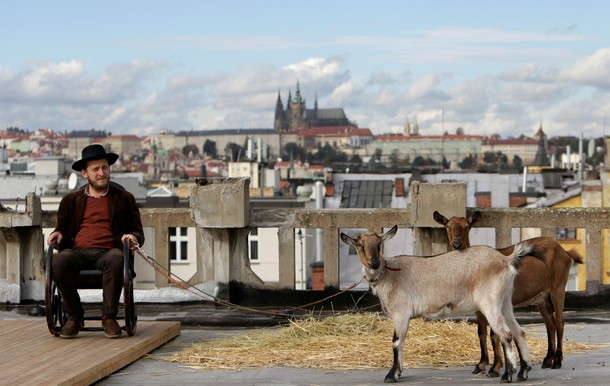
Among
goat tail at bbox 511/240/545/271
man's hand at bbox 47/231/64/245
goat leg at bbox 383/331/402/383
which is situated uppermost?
man's hand at bbox 47/231/64/245

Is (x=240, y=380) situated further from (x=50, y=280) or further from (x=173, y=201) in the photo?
(x=173, y=201)

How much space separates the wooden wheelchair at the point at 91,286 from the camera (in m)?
10.7

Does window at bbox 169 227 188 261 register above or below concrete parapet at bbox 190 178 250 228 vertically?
below

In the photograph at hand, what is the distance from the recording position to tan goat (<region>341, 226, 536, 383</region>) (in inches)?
361

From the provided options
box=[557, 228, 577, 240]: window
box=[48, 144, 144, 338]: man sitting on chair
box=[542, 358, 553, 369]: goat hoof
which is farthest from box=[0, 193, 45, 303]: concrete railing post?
box=[557, 228, 577, 240]: window

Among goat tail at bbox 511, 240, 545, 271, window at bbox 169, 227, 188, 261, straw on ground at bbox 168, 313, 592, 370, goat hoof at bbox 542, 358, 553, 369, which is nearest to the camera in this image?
goat tail at bbox 511, 240, 545, 271

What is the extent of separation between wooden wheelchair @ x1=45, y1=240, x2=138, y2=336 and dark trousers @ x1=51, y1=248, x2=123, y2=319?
7cm

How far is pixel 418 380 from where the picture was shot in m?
9.29

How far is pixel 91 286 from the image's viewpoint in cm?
1091

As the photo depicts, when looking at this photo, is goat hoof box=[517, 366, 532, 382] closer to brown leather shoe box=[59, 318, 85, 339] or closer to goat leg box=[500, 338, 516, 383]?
goat leg box=[500, 338, 516, 383]

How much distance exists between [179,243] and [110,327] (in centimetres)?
4942

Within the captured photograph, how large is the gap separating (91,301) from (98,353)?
485 centimetres

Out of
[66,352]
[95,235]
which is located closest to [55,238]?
[95,235]

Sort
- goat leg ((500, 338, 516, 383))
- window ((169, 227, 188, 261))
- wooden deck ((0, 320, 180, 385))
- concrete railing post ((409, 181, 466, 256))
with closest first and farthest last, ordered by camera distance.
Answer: wooden deck ((0, 320, 180, 385)) < goat leg ((500, 338, 516, 383)) < concrete railing post ((409, 181, 466, 256)) < window ((169, 227, 188, 261))
